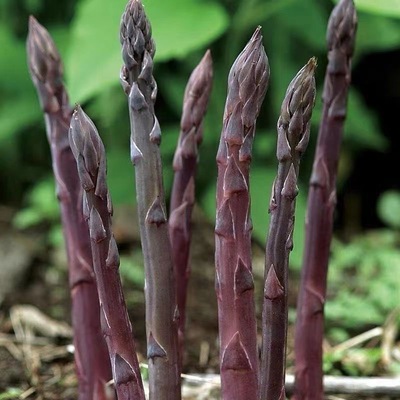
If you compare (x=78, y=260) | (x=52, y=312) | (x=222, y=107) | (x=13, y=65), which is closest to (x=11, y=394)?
(x=78, y=260)

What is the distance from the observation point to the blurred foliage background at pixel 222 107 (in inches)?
90.0

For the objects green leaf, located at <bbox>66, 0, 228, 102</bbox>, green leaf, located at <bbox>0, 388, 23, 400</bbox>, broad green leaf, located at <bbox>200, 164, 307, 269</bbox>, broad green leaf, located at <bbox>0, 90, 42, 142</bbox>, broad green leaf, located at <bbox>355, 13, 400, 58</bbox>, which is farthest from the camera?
broad green leaf, located at <bbox>0, 90, 42, 142</bbox>

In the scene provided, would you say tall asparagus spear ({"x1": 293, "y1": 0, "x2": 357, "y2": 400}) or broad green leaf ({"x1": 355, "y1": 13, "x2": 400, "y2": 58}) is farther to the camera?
broad green leaf ({"x1": 355, "y1": 13, "x2": 400, "y2": 58})

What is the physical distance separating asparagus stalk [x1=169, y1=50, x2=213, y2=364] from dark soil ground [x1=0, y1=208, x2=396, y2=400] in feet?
1.57

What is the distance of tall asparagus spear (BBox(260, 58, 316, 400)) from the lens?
1.04 m

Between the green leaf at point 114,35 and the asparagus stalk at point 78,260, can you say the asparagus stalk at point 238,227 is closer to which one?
the asparagus stalk at point 78,260

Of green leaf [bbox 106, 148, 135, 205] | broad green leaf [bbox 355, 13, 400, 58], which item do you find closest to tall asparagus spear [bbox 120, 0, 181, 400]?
green leaf [bbox 106, 148, 135, 205]

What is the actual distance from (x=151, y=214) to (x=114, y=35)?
127cm

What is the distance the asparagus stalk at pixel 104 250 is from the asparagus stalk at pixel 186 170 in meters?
0.24

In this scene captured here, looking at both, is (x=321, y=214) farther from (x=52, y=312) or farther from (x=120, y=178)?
(x=120, y=178)

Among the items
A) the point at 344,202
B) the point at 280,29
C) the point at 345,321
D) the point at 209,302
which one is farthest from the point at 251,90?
the point at 344,202

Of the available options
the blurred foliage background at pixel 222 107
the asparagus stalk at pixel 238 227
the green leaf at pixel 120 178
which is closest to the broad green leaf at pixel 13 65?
the blurred foliage background at pixel 222 107

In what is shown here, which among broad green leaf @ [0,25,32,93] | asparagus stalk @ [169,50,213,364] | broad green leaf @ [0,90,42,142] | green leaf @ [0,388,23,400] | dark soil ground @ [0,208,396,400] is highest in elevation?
broad green leaf @ [0,25,32,93]

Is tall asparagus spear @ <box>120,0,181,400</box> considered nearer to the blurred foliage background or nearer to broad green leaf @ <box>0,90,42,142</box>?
the blurred foliage background
